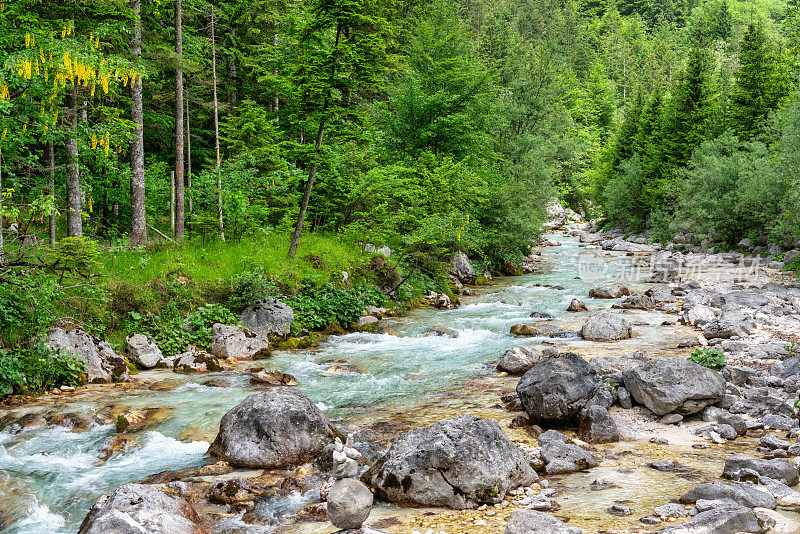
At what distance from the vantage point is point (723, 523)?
15.9 feet

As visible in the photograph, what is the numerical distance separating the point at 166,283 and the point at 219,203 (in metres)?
4.78

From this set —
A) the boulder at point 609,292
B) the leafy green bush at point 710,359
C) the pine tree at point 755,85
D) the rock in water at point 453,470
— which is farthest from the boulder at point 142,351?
the pine tree at point 755,85

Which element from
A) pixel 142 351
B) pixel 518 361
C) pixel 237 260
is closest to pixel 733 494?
pixel 518 361

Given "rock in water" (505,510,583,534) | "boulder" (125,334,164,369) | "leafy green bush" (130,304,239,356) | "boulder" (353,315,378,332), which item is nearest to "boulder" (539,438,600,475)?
"rock in water" (505,510,583,534)

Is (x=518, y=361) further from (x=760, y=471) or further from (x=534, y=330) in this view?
(x=760, y=471)

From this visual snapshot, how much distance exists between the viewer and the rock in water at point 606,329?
14.6 m

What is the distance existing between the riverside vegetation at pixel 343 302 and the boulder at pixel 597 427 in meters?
0.05

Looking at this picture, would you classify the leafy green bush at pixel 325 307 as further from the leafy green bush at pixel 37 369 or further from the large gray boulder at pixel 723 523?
the large gray boulder at pixel 723 523

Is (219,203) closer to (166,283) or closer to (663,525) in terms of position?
(166,283)

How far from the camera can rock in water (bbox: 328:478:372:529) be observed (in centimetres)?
Result: 528

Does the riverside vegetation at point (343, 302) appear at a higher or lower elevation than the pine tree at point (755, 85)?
lower

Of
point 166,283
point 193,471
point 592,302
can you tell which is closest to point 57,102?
point 166,283

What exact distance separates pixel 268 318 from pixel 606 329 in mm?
9480

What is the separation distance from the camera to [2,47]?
1147cm
